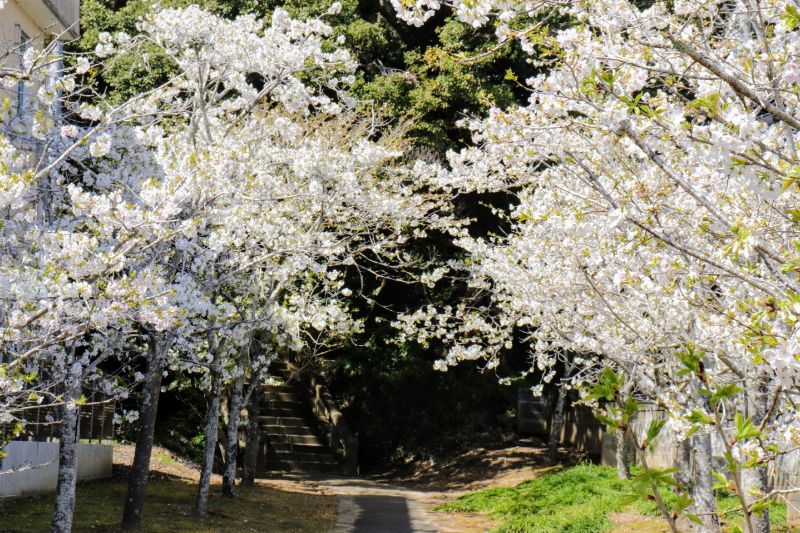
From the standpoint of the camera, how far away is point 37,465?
404 inches

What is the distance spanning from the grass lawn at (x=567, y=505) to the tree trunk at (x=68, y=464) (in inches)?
240

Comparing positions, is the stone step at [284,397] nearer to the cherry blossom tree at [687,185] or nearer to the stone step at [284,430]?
the stone step at [284,430]

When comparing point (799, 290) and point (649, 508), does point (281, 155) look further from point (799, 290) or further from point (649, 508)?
point (799, 290)

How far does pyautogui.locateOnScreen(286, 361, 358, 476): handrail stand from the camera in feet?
67.6

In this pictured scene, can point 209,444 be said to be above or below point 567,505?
above

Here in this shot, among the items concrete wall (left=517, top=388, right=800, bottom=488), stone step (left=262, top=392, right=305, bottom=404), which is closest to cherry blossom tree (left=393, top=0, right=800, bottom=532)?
concrete wall (left=517, top=388, right=800, bottom=488)

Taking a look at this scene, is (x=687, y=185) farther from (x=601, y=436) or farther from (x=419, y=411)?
(x=419, y=411)

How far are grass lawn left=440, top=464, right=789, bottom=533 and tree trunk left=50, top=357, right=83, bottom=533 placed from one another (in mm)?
6099

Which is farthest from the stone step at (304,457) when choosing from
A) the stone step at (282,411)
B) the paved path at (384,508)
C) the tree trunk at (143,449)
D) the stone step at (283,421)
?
the tree trunk at (143,449)

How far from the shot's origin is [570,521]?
39.0ft

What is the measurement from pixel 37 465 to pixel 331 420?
11.7m

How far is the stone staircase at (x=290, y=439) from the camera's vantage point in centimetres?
2033

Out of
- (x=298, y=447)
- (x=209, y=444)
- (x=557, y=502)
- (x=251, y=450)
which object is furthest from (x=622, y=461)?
(x=298, y=447)

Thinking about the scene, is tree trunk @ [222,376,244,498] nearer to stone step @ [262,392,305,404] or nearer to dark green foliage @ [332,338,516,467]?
dark green foliage @ [332,338,516,467]
